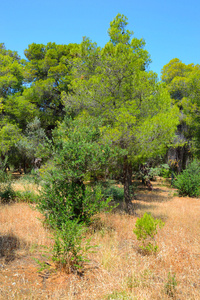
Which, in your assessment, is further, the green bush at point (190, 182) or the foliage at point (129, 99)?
the green bush at point (190, 182)

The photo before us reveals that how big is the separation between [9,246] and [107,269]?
98.0 inches

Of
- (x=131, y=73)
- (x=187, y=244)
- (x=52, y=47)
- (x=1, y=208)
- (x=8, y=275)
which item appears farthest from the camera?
(x=52, y=47)

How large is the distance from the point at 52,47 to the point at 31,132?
906 cm

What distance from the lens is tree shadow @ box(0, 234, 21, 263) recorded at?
4613mm

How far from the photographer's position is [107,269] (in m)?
4.17

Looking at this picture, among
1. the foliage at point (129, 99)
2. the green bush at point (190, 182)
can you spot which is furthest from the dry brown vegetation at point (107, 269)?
the green bush at point (190, 182)

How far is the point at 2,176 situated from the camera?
10.5 meters

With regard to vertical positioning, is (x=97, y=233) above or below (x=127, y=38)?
below

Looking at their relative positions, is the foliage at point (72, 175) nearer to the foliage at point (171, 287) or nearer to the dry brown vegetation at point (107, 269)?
the dry brown vegetation at point (107, 269)

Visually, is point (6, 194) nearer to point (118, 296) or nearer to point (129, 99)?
point (129, 99)

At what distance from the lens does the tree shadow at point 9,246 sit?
4.61 meters

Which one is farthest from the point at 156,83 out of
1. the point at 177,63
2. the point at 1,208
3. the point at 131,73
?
the point at 177,63

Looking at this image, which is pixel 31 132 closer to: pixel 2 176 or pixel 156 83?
pixel 2 176

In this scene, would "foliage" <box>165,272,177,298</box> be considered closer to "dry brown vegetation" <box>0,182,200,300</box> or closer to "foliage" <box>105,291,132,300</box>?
"dry brown vegetation" <box>0,182,200,300</box>
